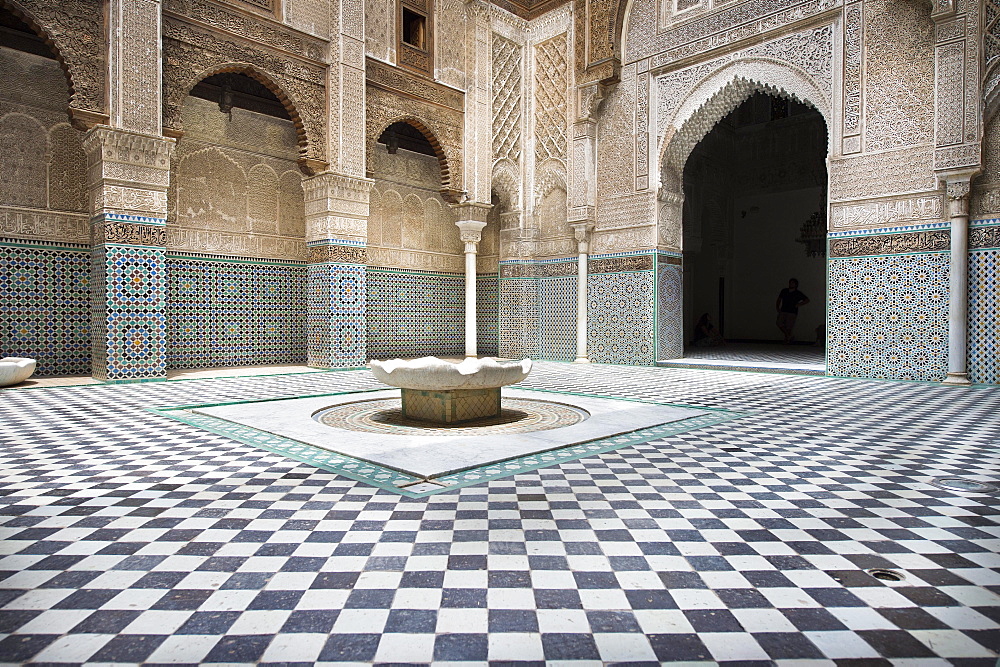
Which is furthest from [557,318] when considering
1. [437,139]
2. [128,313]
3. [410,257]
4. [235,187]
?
[128,313]

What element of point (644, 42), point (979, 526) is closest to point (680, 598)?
point (979, 526)

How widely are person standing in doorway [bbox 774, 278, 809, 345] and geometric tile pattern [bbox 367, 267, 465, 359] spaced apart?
6.28 meters

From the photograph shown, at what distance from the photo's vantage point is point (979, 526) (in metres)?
1.85

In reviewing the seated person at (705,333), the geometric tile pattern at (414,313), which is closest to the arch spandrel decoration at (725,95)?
the geometric tile pattern at (414,313)

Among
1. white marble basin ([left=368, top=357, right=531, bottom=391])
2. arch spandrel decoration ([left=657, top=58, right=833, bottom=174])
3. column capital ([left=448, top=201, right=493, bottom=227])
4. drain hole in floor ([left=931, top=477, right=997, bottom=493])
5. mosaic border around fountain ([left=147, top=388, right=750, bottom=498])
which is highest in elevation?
arch spandrel decoration ([left=657, top=58, right=833, bottom=174])

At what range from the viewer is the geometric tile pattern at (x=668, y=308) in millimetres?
7551

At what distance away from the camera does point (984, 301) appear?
5.36 metres

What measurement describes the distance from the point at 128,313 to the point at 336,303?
7.03 feet

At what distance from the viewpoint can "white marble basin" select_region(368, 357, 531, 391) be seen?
3373 millimetres

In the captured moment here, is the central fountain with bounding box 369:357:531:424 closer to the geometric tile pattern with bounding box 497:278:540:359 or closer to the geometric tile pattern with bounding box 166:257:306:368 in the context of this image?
the geometric tile pattern with bounding box 166:257:306:368

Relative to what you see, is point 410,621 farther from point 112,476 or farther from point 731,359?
point 731,359

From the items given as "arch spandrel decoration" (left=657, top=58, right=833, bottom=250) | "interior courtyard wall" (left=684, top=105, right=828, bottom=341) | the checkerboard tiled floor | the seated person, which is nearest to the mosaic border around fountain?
the checkerboard tiled floor

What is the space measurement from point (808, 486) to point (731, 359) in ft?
20.1

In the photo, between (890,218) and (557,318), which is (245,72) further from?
(890,218)
